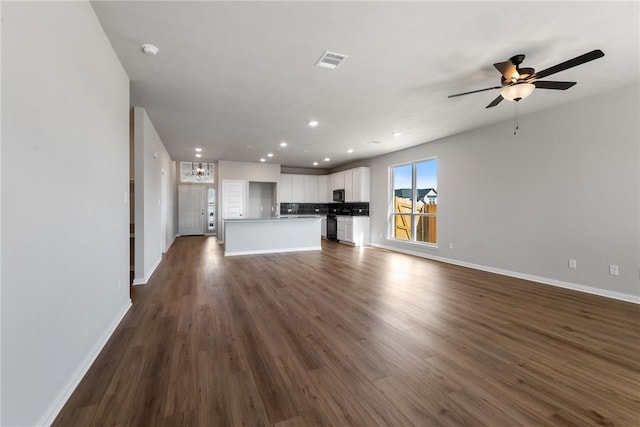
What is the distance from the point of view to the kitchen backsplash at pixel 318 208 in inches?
372

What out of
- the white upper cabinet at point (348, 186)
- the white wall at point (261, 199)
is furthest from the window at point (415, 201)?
the white wall at point (261, 199)

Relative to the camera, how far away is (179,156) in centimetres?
839

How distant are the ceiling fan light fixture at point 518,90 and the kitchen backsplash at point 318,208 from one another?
6.33 m

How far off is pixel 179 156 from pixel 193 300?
642cm

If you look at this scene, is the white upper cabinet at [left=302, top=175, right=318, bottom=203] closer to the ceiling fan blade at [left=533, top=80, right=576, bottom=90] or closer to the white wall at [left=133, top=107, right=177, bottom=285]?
the white wall at [left=133, top=107, right=177, bottom=285]

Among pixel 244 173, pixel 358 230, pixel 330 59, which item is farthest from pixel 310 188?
pixel 330 59

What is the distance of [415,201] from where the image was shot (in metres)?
6.88

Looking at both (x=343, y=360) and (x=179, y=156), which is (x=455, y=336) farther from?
(x=179, y=156)

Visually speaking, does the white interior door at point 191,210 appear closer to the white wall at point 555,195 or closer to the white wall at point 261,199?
the white wall at point 261,199

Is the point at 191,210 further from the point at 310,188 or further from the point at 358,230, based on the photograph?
the point at 358,230

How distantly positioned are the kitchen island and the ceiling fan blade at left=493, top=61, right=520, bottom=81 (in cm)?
535

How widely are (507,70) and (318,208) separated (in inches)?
329

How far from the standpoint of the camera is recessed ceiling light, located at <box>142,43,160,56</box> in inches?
99.6

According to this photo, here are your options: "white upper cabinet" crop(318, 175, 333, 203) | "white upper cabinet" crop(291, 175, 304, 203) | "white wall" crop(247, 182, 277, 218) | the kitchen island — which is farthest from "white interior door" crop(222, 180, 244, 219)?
"white upper cabinet" crop(318, 175, 333, 203)
